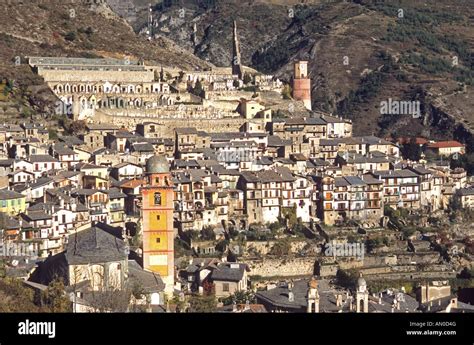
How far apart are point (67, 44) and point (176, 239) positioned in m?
35.7

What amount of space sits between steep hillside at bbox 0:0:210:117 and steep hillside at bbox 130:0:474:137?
52.9 ft

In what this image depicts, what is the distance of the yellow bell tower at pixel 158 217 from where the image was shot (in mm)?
40688

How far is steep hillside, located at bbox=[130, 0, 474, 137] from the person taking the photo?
94.6 meters

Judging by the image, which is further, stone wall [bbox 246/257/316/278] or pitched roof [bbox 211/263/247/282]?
stone wall [bbox 246/257/316/278]

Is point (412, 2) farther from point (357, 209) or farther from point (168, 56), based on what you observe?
point (357, 209)

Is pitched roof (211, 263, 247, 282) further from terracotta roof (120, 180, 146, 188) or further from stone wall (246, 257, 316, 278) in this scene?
terracotta roof (120, 180, 146, 188)

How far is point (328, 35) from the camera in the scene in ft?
376

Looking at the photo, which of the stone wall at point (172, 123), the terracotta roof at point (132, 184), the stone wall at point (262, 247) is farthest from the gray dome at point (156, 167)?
the stone wall at point (172, 123)

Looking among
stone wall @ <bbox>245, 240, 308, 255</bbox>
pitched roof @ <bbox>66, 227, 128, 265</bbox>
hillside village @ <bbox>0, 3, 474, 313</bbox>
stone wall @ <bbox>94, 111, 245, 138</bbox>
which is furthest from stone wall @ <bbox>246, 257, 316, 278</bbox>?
stone wall @ <bbox>94, 111, 245, 138</bbox>

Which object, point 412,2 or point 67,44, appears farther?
point 412,2

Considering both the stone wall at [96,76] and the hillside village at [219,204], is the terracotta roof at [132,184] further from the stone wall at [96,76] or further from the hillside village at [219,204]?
the stone wall at [96,76]

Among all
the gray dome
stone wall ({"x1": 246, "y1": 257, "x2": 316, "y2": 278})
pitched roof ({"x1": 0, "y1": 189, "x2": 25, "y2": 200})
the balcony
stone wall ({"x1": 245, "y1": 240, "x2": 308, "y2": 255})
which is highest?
the gray dome

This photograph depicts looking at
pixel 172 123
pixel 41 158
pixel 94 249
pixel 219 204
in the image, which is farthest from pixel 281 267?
pixel 172 123

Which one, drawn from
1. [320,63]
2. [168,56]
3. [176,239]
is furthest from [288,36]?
[176,239]
